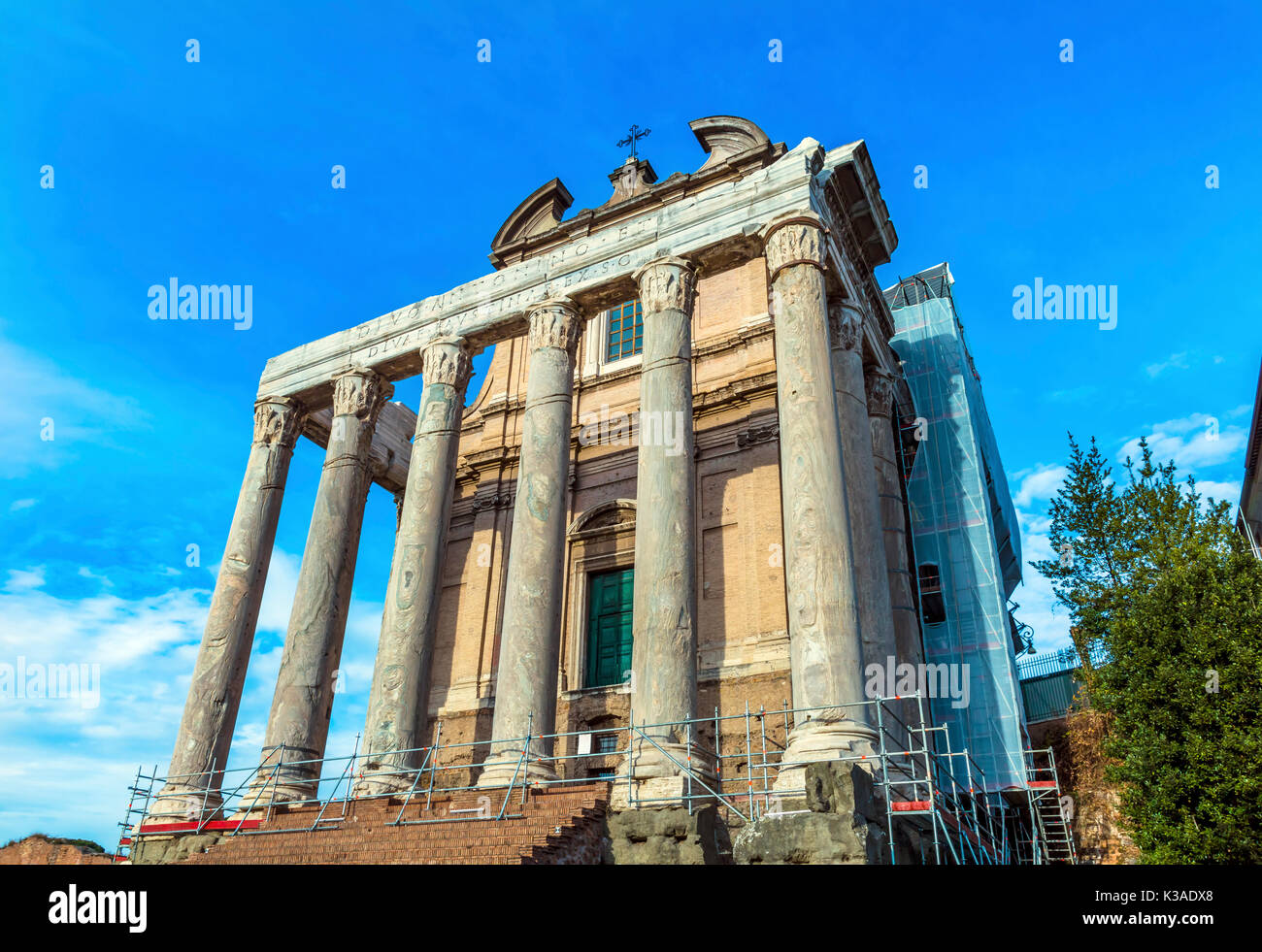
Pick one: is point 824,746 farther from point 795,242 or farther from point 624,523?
point 624,523

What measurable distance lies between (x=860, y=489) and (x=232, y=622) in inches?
587

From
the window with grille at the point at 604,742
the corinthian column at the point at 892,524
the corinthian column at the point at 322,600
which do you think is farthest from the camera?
the window with grille at the point at 604,742

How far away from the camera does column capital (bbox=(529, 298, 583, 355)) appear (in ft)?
66.8

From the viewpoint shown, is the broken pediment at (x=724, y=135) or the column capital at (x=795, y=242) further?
the broken pediment at (x=724, y=135)

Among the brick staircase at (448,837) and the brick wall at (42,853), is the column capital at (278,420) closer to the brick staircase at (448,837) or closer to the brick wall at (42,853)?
the brick wall at (42,853)

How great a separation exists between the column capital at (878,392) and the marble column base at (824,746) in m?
11.2

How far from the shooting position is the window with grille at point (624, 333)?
28.1 metres

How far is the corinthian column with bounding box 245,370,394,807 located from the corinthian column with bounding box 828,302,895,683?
11360 mm

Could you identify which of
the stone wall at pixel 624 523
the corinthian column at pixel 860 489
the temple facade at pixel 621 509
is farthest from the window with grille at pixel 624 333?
the corinthian column at pixel 860 489

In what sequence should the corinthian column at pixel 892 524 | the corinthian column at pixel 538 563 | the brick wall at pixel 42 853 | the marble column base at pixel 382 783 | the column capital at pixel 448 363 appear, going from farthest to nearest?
the column capital at pixel 448 363
the corinthian column at pixel 892 524
the brick wall at pixel 42 853
the marble column base at pixel 382 783
the corinthian column at pixel 538 563
